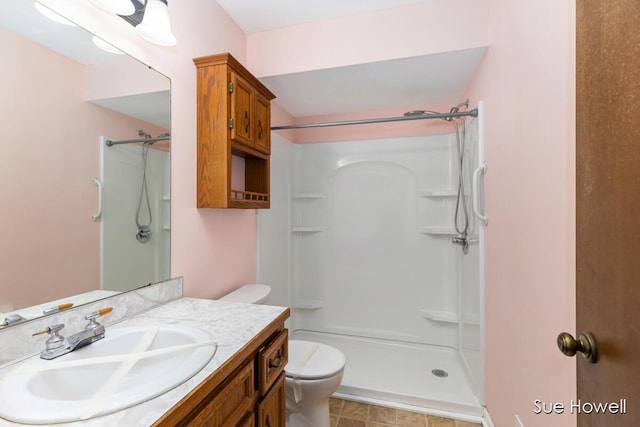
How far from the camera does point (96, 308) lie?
0.96 meters

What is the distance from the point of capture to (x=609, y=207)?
51 cm

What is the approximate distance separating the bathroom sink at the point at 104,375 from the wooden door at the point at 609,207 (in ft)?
2.84

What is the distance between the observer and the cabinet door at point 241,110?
4.65 ft

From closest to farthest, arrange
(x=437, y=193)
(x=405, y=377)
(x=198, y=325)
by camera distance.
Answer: (x=198, y=325)
(x=405, y=377)
(x=437, y=193)

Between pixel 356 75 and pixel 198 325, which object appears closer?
pixel 198 325

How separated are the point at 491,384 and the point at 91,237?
6.93 feet

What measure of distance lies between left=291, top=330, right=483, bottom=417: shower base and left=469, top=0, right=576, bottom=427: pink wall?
0.27m

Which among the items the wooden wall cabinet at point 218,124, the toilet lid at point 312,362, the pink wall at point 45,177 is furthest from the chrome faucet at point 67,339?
the toilet lid at point 312,362

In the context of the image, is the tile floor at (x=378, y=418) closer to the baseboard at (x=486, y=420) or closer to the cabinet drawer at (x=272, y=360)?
the baseboard at (x=486, y=420)

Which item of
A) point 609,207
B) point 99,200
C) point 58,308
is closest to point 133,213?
point 99,200

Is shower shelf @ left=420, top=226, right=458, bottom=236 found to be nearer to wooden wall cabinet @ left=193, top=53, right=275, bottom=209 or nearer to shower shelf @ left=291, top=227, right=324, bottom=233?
shower shelf @ left=291, top=227, right=324, bottom=233

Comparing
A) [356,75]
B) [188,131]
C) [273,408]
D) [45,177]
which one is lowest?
[273,408]

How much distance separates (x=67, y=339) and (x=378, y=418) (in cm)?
173

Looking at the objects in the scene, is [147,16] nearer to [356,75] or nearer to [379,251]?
[356,75]
